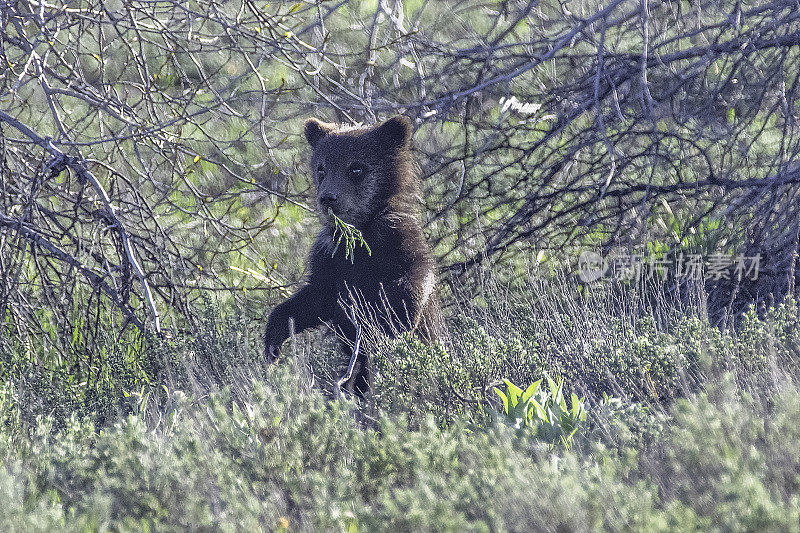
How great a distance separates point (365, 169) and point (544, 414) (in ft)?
6.30

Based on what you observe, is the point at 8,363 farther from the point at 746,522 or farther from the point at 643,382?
the point at 746,522

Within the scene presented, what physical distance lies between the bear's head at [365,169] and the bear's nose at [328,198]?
0.07ft

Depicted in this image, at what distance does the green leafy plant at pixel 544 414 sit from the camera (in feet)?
10.5

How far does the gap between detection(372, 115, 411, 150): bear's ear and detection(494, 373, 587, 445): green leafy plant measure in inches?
71.4

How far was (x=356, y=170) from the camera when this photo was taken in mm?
4461

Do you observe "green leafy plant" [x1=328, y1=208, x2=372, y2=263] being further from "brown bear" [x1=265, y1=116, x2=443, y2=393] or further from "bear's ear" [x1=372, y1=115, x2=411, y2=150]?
"bear's ear" [x1=372, y1=115, x2=411, y2=150]

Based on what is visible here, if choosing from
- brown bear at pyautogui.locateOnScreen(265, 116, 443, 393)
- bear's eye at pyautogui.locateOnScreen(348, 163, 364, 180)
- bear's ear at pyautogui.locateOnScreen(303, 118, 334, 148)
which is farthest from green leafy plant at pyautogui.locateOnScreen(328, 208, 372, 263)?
bear's ear at pyautogui.locateOnScreen(303, 118, 334, 148)

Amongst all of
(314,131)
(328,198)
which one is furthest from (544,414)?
(314,131)

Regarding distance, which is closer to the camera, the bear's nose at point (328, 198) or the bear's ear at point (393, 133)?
the bear's nose at point (328, 198)

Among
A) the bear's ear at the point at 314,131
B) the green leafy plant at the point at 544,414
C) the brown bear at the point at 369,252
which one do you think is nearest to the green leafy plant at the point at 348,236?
the brown bear at the point at 369,252

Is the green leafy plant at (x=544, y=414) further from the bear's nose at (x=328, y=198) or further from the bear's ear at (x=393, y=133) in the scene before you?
the bear's ear at (x=393, y=133)

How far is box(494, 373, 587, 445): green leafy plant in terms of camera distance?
3203mm

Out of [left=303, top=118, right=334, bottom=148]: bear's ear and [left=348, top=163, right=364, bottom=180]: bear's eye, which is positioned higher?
[left=303, top=118, right=334, bottom=148]: bear's ear

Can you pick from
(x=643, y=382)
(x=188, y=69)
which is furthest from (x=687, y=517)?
(x=188, y=69)
